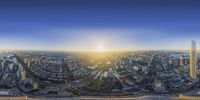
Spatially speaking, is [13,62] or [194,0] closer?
[194,0]

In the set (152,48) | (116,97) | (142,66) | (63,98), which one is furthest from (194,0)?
(63,98)

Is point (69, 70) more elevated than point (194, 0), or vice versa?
point (194, 0)

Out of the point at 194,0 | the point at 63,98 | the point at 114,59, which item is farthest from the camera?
the point at 63,98

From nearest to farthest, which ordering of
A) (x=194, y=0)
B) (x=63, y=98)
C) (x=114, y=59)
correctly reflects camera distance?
(x=194, y=0)
(x=114, y=59)
(x=63, y=98)

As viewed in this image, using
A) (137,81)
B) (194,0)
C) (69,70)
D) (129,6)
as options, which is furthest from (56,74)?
(194,0)

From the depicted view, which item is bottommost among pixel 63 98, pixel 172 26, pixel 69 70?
pixel 63 98

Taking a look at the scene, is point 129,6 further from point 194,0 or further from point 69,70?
point 69,70

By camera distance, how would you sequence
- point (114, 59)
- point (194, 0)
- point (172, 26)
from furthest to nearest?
1. point (114, 59)
2. point (172, 26)
3. point (194, 0)

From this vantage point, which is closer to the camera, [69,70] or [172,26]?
[172,26]

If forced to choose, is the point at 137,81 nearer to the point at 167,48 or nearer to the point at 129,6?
the point at 167,48
